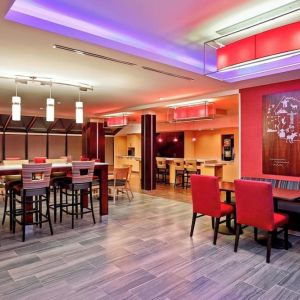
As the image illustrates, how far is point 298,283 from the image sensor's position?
8.50ft

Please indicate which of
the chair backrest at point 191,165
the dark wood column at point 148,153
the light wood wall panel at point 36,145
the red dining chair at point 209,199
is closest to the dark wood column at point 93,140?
the light wood wall panel at point 36,145

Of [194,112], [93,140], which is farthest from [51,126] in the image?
[194,112]

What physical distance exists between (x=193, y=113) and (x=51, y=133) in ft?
26.2

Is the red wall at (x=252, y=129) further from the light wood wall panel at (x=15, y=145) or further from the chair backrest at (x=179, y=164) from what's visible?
the light wood wall panel at (x=15, y=145)

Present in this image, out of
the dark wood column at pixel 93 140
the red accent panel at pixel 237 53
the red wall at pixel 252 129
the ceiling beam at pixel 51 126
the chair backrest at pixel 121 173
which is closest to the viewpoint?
the red accent panel at pixel 237 53

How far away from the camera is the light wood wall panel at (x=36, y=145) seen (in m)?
11.7

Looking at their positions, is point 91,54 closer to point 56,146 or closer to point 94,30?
point 94,30

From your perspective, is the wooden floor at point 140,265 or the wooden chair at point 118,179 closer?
the wooden floor at point 140,265

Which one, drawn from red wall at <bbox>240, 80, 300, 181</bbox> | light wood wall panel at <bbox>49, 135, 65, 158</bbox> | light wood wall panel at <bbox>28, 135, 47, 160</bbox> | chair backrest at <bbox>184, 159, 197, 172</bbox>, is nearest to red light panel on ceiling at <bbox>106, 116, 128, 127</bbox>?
chair backrest at <bbox>184, 159, 197, 172</bbox>

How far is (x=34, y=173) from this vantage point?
3807 mm

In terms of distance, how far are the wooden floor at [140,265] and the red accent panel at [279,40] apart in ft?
8.12

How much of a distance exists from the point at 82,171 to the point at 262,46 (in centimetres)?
338

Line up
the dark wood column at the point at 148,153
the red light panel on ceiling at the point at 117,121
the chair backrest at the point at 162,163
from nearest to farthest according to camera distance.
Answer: the dark wood column at the point at 148,153, the red light panel on ceiling at the point at 117,121, the chair backrest at the point at 162,163

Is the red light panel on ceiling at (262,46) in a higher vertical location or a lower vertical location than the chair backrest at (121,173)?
higher
